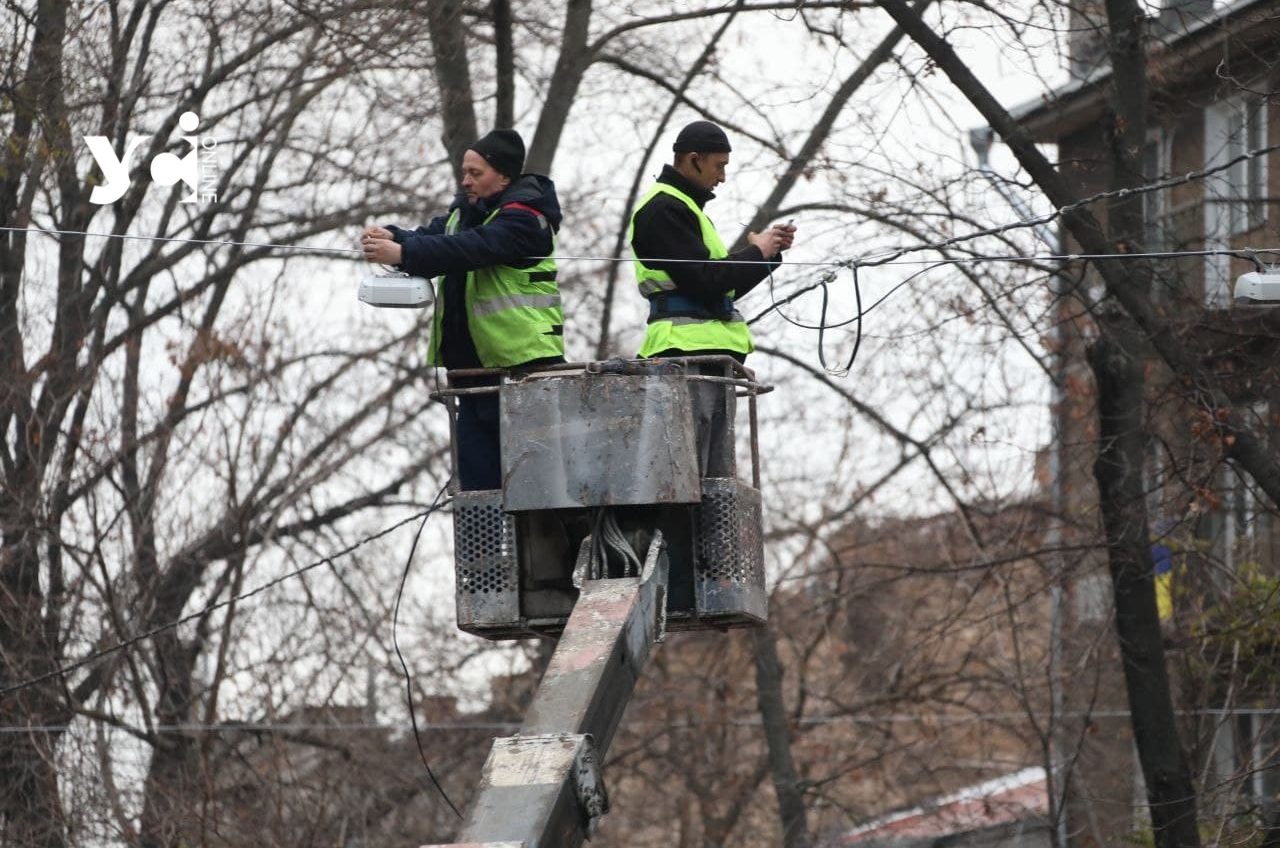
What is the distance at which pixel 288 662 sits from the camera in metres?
18.0

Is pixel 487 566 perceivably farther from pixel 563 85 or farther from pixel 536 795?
pixel 563 85

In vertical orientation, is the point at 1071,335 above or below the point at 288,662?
above

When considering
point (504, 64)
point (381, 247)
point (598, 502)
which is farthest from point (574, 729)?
point (504, 64)

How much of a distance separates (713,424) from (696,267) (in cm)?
64

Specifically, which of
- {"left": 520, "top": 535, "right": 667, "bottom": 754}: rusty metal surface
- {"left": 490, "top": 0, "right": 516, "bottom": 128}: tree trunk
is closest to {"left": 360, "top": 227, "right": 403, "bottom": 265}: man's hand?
{"left": 520, "top": 535, "right": 667, "bottom": 754}: rusty metal surface

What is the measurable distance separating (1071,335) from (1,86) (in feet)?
26.4

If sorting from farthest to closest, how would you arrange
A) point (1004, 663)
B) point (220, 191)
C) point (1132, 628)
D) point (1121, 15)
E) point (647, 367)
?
point (1004, 663)
point (220, 191)
point (1132, 628)
point (1121, 15)
point (647, 367)

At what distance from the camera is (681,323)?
888cm

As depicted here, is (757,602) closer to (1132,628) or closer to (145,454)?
(1132,628)

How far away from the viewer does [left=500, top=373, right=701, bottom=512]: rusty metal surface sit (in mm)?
8375

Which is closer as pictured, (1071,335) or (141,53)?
(1071,335)

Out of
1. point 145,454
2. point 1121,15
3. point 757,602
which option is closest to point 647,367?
point 757,602

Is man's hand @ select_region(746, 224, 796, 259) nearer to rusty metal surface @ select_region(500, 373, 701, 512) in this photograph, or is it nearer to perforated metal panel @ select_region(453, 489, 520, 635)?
rusty metal surface @ select_region(500, 373, 701, 512)

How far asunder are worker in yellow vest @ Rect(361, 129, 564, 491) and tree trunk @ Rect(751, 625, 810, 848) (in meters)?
13.7
